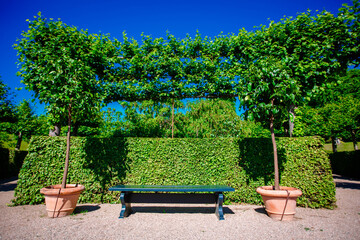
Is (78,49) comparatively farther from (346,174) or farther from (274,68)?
(346,174)

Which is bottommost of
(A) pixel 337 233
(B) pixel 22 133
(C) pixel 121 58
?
(A) pixel 337 233

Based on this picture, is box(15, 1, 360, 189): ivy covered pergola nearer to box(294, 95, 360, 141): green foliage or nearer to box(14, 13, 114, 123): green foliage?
box(14, 13, 114, 123): green foliage

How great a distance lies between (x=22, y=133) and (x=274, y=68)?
97.8 feet

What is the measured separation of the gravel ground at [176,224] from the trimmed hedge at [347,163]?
10.7m

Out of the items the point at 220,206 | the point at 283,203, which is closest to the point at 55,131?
the point at 220,206

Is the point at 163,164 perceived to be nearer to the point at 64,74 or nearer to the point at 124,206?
the point at 124,206

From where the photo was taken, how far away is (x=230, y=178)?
6.09 m

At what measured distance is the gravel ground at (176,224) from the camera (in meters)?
3.71

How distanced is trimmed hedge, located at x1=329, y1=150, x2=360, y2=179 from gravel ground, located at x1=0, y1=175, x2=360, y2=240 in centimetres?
1071

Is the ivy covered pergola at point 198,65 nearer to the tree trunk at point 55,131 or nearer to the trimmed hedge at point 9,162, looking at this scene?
the tree trunk at point 55,131

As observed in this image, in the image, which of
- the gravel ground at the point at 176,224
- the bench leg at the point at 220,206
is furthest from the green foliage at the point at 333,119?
the bench leg at the point at 220,206

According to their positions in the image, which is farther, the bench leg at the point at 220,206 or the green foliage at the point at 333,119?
the green foliage at the point at 333,119

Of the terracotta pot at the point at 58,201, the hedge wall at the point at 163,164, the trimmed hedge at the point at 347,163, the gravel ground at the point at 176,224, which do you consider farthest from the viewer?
the trimmed hedge at the point at 347,163

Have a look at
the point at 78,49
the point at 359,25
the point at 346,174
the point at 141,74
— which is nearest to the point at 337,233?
the point at 359,25
